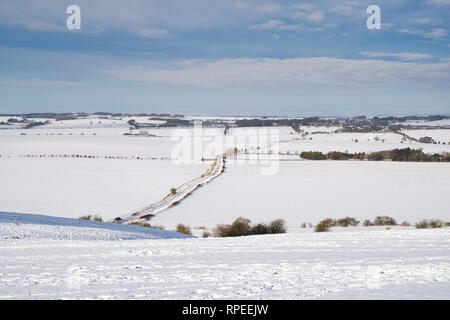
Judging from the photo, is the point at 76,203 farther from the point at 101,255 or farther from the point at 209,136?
the point at 209,136

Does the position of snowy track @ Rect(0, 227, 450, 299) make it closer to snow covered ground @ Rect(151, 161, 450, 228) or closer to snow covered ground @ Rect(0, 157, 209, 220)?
snow covered ground @ Rect(151, 161, 450, 228)

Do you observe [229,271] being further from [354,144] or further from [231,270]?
[354,144]

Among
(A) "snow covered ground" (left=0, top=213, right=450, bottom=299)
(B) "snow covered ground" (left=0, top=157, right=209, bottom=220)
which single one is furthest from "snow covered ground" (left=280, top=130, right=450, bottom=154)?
(A) "snow covered ground" (left=0, top=213, right=450, bottom=299)

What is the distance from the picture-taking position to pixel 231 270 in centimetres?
846

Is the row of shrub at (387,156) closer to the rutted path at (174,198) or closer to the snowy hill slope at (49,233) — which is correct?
the rutted path at (174,198)

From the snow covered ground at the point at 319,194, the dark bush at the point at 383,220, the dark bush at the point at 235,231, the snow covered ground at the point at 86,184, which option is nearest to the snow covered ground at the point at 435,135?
the snow covered ground at the point at 319,194

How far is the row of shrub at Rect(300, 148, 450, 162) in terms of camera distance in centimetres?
8169

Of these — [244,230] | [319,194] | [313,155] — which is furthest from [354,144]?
[244,230]

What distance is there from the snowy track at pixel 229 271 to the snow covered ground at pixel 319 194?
24.7 meters

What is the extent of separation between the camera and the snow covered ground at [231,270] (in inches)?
271

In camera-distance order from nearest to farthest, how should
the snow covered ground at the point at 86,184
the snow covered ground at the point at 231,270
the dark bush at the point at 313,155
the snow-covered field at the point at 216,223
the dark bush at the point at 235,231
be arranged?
the snow covered ground at the point at 231,270 < the snow-covered field at the point at 216,223 < the dark bush at the point at 235,231 < the snow covered ground at the point at 86,184 < the dark bush at the point at 313,155

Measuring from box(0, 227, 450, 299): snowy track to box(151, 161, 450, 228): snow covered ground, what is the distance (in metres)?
24.7

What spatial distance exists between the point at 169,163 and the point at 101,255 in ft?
241
